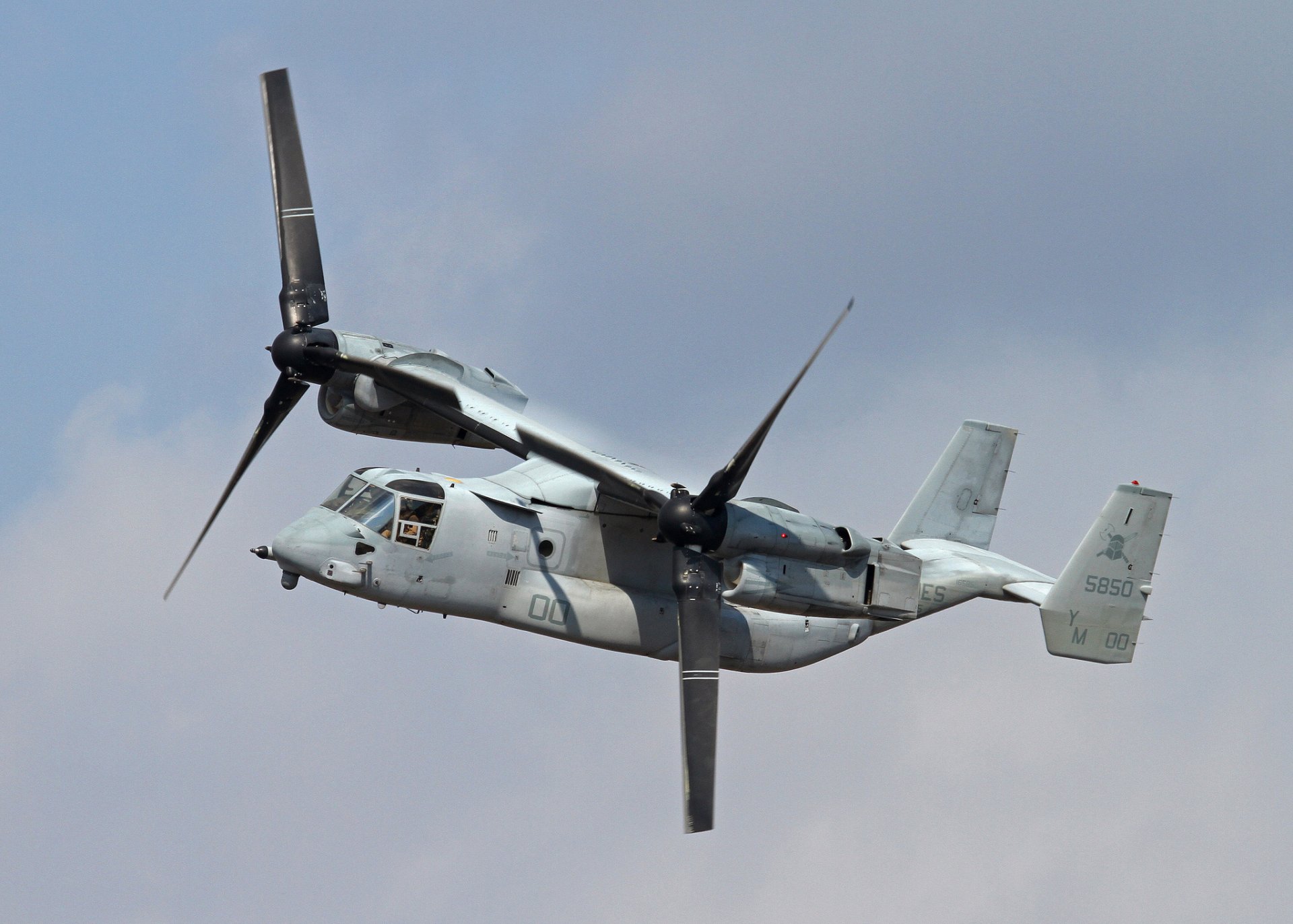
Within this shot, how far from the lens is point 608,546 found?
114ft

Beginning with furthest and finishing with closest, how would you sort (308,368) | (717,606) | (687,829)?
(308,368)
(717,606)
(687,829)

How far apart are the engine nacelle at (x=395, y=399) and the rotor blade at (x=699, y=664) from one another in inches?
239

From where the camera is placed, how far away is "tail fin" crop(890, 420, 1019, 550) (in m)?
40.2

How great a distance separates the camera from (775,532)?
33.5 metres

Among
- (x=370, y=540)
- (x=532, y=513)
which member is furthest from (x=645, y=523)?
(x=370, y=540)

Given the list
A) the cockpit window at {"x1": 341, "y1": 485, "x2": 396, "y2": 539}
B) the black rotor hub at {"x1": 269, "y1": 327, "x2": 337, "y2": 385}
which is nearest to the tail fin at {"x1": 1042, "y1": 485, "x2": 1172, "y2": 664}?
the cockpit window at {"x1": 341, "y1": 485, "x2": 396, "y2": 539}

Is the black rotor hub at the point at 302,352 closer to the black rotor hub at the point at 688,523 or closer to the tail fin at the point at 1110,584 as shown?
the black rotor hub at the point at 688,523

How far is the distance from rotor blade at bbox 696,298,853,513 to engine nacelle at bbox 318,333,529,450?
6.19 metres

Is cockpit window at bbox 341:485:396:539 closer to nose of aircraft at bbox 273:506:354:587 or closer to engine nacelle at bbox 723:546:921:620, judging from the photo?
nose of aircraft at bbox 273:506:354:587

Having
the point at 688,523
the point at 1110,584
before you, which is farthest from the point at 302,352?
the point at 1110,584

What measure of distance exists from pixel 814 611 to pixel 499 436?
722 cm

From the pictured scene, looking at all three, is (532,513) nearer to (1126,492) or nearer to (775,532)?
(775,532)

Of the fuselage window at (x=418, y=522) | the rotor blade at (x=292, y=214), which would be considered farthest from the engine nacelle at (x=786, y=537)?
the rotor blade at (x=292, y=214)

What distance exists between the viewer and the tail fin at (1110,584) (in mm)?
37250
